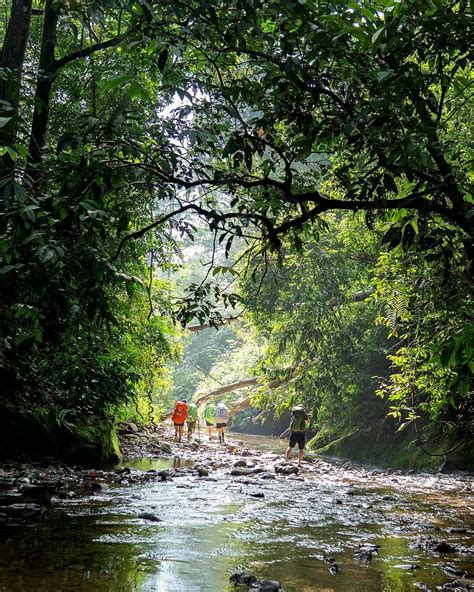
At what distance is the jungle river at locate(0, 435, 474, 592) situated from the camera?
4871 mm

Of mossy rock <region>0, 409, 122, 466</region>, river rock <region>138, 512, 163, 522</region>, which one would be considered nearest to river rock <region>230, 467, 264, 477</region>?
mossy rock <region>0, 409, 122, 466</region>

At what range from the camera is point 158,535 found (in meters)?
6.31

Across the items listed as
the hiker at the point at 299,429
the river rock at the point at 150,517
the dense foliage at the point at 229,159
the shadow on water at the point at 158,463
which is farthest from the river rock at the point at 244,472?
the river rock at the point at 150,517

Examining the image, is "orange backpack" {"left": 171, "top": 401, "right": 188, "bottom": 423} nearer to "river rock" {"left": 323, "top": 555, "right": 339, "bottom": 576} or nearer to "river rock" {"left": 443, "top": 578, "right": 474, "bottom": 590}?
"river rock" {"left": 323, "top": 555, "right": 339, "bottom": 576}

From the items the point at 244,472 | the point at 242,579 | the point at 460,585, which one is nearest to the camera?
the point at 242,579

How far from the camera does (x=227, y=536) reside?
21.5 feet

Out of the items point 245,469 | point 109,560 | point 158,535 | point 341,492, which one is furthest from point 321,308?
point 109,560

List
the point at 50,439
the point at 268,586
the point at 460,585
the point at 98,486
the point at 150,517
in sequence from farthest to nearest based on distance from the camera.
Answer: the point at 50,439 → the point at 98,486 → the point at 150,517 → the point at 460,585 → the point at 268,586

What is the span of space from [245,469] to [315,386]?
210 inches

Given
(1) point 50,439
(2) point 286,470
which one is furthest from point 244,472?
(1) point 50,439

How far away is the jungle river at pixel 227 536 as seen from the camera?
16.0ft

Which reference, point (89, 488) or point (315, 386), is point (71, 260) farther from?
point (315, 386)

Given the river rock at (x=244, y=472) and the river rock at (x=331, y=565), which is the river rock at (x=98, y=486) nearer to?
the river rock at (x=244, y=472)

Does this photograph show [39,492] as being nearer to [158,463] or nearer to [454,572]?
[454,572]
